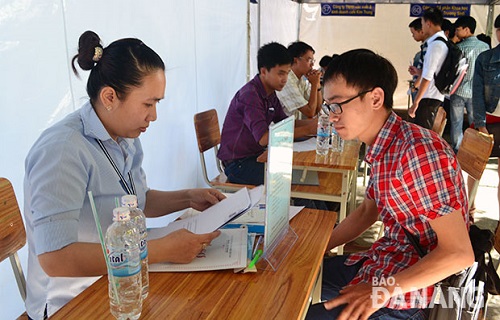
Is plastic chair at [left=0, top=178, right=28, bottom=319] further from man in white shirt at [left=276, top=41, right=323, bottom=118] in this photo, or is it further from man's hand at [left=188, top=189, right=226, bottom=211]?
man in white shirt at [left=276, top=41, right=323, bottom=118]

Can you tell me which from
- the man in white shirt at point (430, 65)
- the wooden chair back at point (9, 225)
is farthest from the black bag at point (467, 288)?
the man in white shirt at point (430, 65)

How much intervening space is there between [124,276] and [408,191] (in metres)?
0.70

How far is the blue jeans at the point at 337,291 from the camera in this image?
1.14 meters

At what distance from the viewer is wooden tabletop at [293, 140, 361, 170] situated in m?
2.08

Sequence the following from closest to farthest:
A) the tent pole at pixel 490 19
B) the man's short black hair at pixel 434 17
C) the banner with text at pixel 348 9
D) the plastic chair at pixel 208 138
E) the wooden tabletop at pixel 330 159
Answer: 1. the wooden tabletop at pixel 330 159
2. the plastic chair at pixel 208 138
3. the man's short black hair at pixel 434 17
4. the tent pole at pixel 490 19
5. the banner with text at pixel 348 9

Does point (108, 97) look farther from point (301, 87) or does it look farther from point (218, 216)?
point (301, 87)

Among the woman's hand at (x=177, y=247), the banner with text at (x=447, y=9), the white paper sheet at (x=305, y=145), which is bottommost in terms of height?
the white paper sheet at (x=305, y=145)

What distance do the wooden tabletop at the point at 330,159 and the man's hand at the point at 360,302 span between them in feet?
3.40

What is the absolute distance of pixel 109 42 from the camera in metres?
2.10

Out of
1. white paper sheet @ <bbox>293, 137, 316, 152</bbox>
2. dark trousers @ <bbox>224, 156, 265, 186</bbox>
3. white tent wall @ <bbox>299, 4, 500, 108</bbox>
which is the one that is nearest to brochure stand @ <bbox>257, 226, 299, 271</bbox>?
white paper sheet @ <bbox>293, 137, 316, 152</bbox>

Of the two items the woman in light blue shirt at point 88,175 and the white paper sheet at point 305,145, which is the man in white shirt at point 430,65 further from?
the woman in light blue shirt at point 88,175

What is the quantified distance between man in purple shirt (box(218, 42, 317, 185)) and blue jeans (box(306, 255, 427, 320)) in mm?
1107

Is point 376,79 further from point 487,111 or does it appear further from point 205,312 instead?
point 487,111

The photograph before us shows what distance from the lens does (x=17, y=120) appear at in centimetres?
156
